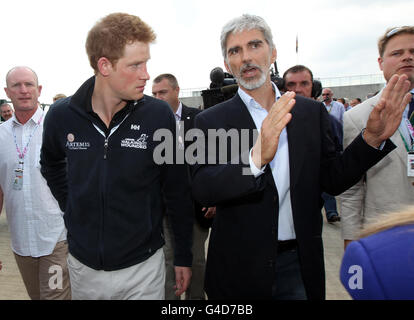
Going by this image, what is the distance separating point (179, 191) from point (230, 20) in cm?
109

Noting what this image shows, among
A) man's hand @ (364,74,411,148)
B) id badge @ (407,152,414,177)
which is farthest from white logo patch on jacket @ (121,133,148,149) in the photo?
id badge @ (407,152,414,177)

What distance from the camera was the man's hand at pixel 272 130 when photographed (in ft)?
4.87

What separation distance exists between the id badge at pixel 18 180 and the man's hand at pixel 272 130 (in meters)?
2.25

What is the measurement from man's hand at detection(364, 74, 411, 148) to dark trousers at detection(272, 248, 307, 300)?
0.76 meters

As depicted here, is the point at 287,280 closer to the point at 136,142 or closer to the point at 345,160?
the point at 345,160

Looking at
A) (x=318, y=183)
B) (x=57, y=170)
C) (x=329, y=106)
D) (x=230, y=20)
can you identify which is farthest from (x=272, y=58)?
(x=329, y=106)

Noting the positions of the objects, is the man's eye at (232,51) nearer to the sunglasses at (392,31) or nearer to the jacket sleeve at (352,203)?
the jacket sleeve at (352,203)

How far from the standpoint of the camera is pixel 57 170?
2.29 metres

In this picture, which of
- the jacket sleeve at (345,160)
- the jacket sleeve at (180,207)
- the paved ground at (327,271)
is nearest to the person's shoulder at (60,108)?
the jacket sleeve at (180,207)

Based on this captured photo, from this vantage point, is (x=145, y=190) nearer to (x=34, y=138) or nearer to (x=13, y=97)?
(x=34, y=138)

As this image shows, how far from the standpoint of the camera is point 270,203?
175cm

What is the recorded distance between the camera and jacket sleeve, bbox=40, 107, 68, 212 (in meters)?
2.07

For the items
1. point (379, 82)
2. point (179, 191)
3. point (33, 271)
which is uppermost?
point (379, 82)
